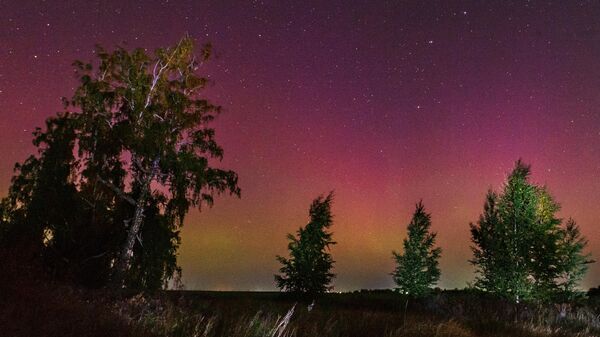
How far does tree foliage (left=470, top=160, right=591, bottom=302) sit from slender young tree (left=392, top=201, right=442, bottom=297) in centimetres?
326

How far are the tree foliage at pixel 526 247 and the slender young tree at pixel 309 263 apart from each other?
11584mm

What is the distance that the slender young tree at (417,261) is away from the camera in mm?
37469

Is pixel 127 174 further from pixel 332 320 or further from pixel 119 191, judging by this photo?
pixel 332 320

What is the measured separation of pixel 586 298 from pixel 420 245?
11.4 m

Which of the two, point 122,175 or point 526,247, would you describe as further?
point 526,247

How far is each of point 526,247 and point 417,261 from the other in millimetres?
7568

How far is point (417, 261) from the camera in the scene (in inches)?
1490

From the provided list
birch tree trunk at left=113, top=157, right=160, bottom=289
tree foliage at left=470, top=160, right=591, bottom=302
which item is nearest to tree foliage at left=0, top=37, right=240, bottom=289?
birch tree trunk at left=113, top=157, right=160, bottom=289

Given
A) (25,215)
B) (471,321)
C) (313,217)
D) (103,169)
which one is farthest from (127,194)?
(471,321)

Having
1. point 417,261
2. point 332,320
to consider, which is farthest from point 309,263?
point 332,320

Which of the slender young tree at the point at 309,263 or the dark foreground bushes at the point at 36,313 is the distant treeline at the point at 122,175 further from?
the dark foreground bushes at the point at 36,313

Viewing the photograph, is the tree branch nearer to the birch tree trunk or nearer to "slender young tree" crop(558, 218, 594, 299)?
the birch tree trunk

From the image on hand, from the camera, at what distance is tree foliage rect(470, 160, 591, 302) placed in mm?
34062

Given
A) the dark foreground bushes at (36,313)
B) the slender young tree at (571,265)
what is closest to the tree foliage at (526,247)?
the slender young tree at (571,265)
